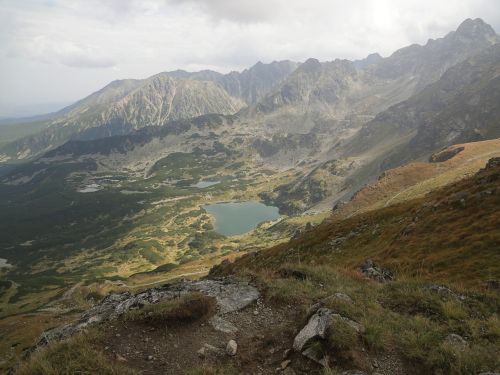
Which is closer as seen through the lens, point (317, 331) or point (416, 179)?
point (317, 331)

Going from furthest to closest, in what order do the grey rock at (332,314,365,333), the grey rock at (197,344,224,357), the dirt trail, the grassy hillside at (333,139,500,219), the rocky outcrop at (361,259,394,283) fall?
1. the grassy hillside at (333,139,500,219)
2. the rocky outcrop at (361,259,394,283)
3. the grey rock at (197,344,224,357)
4. the grey rock at (332,314,365,333)
5. the dirt trail

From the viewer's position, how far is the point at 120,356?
1358 cm

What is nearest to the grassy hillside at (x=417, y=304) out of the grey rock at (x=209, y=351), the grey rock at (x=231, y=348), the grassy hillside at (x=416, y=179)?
the grey rock at (x=231, y=348)

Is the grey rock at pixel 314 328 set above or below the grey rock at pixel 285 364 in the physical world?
above

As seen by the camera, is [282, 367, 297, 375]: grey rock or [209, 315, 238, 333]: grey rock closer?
[282, 367, 297, 375]: grey rock

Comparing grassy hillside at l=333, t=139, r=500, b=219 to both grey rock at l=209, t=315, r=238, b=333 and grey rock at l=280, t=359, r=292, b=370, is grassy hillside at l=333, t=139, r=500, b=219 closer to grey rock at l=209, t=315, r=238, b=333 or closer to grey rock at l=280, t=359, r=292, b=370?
grey rock at l=209, t=315, r=238, b=333

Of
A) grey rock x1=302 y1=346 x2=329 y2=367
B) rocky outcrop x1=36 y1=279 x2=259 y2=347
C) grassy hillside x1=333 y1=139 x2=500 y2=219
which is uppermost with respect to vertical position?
grey rock x1=302 y1=346 x2=329 y2=367

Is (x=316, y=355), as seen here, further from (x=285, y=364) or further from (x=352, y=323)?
(x=352, y=323)

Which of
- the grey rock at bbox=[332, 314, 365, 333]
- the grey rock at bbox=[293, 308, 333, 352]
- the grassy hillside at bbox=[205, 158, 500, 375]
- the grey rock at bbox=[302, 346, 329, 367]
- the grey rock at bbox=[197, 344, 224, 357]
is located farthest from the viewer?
the grey rock at bbox=[197, 344, 224, 357]

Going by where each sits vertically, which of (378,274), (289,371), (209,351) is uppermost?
(289,371)

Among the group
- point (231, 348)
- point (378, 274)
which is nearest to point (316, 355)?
point (231, 348)

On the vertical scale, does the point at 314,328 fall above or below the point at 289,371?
above

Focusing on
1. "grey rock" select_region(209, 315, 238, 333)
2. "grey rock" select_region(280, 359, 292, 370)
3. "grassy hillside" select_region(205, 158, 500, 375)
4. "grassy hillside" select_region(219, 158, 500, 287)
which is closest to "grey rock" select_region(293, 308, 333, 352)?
"grassy hillside" select_region(205, 158, 500, 375)

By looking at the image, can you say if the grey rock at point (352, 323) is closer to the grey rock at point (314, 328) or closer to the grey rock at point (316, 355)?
the grey rock at point (314, 328)
